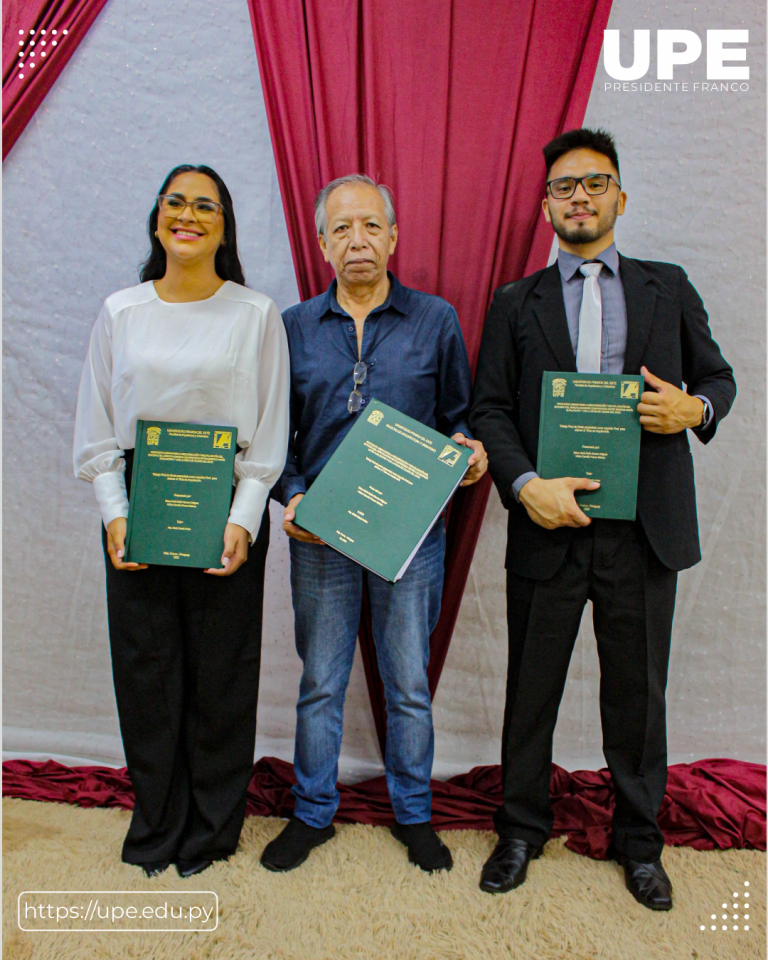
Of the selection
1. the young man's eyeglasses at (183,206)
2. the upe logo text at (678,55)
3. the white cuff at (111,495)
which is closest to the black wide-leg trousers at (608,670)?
the white cuff at (111,495)

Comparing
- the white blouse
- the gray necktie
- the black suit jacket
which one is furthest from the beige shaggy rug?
the gray necktie

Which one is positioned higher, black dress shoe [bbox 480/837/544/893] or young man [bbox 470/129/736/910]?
young man [bbox 470/129/736/910]

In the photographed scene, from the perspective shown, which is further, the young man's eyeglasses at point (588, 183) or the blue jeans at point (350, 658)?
the blue jeans at point (350, 658)

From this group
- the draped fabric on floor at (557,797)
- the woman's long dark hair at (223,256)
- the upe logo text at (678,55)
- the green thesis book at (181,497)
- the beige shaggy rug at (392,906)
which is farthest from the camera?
the upe logo text at (678,55)

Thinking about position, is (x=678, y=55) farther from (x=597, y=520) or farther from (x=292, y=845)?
(x=292, y=845)

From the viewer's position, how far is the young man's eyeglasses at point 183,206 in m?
1.62

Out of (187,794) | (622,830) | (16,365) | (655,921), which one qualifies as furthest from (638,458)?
(16,365)

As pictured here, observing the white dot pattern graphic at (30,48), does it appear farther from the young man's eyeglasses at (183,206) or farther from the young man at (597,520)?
the young man at (597,520)

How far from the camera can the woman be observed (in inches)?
63.4

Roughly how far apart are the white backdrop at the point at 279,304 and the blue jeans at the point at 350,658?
43cm

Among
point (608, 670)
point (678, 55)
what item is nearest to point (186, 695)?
point (608, 670)

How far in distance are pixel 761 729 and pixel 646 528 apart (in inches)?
44.2

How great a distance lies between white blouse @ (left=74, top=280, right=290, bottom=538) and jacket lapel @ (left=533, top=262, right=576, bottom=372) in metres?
0.67

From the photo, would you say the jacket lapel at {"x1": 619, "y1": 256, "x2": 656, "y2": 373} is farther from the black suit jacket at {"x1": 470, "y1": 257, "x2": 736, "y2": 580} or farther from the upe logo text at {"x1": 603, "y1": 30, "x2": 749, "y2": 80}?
the upe logo text at {"x1": 603, "y1": 30, "x2": 749, "y2": 80}
